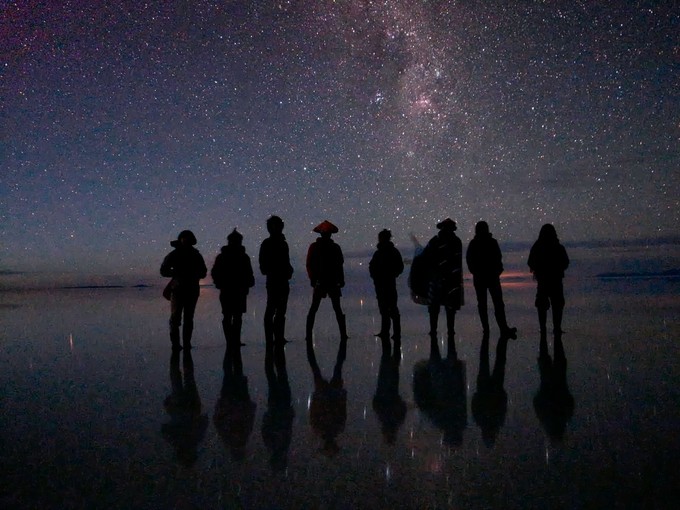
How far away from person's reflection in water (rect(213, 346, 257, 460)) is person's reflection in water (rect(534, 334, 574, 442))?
1.99 metres

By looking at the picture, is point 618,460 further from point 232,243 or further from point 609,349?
point 232,243

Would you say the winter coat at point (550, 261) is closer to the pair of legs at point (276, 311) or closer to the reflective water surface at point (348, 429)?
the reflective water surface at point (348, 429)

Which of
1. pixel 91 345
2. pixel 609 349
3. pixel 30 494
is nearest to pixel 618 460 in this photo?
pixel 30 494

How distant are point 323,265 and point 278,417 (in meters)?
3.97

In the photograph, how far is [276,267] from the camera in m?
7.17

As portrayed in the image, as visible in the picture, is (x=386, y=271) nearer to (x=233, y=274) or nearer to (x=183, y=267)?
(x=233, y=274)

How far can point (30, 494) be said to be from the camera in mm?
2275

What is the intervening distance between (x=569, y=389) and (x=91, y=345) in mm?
7469

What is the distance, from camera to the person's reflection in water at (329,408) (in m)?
3.07

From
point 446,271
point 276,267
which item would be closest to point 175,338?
point 276,267

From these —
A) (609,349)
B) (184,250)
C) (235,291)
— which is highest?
(184,250)

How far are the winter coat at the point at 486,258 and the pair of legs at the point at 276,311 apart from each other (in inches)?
122

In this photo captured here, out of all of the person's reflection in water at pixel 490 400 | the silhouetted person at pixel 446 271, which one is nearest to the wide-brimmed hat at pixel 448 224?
the silhouetted person at pixel 446 271

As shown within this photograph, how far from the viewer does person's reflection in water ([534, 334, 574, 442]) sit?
3211mm
